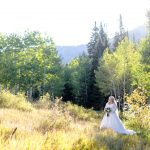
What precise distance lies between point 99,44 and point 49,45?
483 inches

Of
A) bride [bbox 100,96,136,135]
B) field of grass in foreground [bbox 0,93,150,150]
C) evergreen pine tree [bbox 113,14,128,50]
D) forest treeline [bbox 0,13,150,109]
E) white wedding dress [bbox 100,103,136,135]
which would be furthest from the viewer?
evergreen pine tree [bbox 113,14,128,50]

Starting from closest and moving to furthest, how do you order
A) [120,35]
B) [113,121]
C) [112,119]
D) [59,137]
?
[59,137] → [113,121] → [112,119] → [120,35]

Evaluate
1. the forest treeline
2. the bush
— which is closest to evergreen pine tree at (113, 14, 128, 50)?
the forest treeline

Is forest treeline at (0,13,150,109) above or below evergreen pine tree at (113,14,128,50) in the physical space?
below

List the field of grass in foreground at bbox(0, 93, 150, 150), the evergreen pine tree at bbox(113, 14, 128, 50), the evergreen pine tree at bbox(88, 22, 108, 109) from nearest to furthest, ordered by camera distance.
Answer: the field of grass in foreground at bbox(0, 93, 150, 150)
the evergreen pine tree at bbox(88, 22, 108, 109)
the evergreen pine tree at bbox(113, 14, 128, 50)

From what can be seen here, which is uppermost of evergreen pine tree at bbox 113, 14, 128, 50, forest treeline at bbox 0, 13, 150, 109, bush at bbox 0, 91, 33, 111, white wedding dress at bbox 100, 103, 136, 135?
evergreen pine tree at bbox 113, 14, 128, 50

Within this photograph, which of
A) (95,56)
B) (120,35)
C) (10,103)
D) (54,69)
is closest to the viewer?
(10,103)

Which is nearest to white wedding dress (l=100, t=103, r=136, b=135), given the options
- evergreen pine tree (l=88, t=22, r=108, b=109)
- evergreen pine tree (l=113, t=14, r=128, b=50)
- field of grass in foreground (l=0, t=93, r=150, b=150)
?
field of grass in foreground (l=0, t=93, r=150, b=150)

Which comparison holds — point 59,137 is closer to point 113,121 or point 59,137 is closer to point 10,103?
point 113,121

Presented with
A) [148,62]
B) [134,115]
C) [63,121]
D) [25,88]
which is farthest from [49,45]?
[63,121]

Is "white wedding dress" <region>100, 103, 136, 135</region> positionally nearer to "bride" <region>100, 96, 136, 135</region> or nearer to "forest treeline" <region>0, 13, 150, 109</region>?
"bride" <region>100, 96, 136, 135</region>

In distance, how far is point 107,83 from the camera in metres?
52.3

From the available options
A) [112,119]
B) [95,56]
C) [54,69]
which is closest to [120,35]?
[95,56]

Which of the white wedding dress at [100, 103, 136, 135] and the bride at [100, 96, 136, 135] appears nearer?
the white wedding dress at [100, 103, 136, 135]
